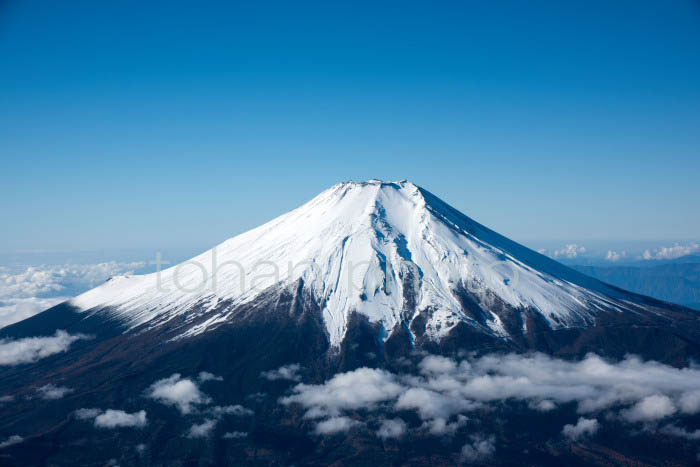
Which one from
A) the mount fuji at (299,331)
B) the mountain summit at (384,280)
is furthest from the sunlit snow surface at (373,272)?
the mount fuji at (299,331)

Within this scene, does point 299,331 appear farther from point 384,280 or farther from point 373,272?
point 384,280

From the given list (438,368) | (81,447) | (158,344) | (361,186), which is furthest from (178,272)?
(438,368)

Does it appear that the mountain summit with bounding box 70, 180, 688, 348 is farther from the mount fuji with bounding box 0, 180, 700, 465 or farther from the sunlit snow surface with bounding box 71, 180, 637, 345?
A: the mount fuji with bounding box 0, 180, 700, 465

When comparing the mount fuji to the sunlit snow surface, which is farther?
the sunlit snow surface

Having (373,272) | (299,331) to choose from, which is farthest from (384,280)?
(299,331)

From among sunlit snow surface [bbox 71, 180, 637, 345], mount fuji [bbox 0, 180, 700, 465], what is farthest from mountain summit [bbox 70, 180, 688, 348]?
mount fuji [bbox 0, 180, 700, 465]

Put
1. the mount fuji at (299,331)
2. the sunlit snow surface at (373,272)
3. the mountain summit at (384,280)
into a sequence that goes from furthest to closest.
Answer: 1. the sunlit snow surface at (373,272)
2. the mountain summit at (384,280)
3. the mount fuji at (299,331)

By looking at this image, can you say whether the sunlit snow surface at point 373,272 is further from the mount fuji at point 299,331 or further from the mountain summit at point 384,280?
the mount fuji at point 299,331
